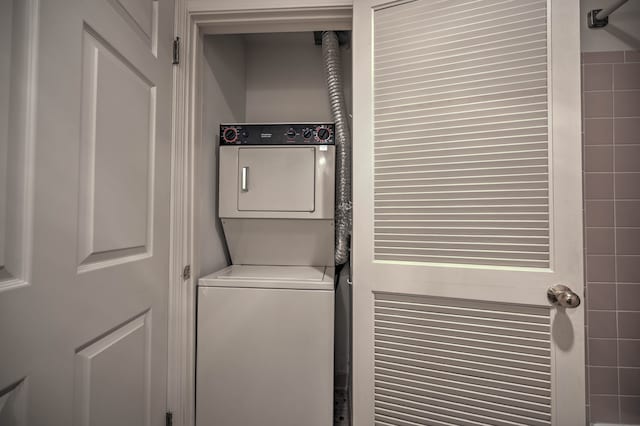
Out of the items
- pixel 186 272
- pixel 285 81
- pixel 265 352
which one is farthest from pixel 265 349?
pixel 285 81

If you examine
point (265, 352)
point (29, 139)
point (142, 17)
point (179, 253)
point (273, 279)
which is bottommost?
point (265, 352)

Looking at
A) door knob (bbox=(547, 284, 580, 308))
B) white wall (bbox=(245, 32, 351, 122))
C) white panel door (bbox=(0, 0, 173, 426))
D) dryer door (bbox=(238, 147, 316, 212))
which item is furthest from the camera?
white wall (bbox=(245, 32, 351, 122))

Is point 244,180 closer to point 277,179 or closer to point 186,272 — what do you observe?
point 277,179

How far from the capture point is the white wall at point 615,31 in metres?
1.32

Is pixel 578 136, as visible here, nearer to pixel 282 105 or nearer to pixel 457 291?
pixel 457 291

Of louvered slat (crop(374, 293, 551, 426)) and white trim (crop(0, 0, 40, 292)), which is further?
louvered slat (crop(374, 293, 551, 426))

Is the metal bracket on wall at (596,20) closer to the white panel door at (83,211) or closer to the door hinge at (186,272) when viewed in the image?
the white panel door at (83,211)

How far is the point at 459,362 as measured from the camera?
941 mm

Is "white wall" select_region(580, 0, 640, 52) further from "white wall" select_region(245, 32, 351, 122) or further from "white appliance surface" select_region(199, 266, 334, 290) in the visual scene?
"white appliance surface" select_region(199, 266, 334, 290)

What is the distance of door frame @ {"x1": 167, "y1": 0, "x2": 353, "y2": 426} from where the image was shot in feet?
3.58

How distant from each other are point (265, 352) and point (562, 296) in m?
1.14

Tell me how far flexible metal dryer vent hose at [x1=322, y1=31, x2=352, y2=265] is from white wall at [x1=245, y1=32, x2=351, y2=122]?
338 mm


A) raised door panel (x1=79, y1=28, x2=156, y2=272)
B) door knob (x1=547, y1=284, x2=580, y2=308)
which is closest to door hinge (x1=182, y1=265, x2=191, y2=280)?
raised door panel (x1=79, y1=28, x2=156, y2=272)

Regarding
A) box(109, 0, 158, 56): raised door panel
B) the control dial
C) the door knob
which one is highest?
box(109, 0, 158, 56): raised door panel
